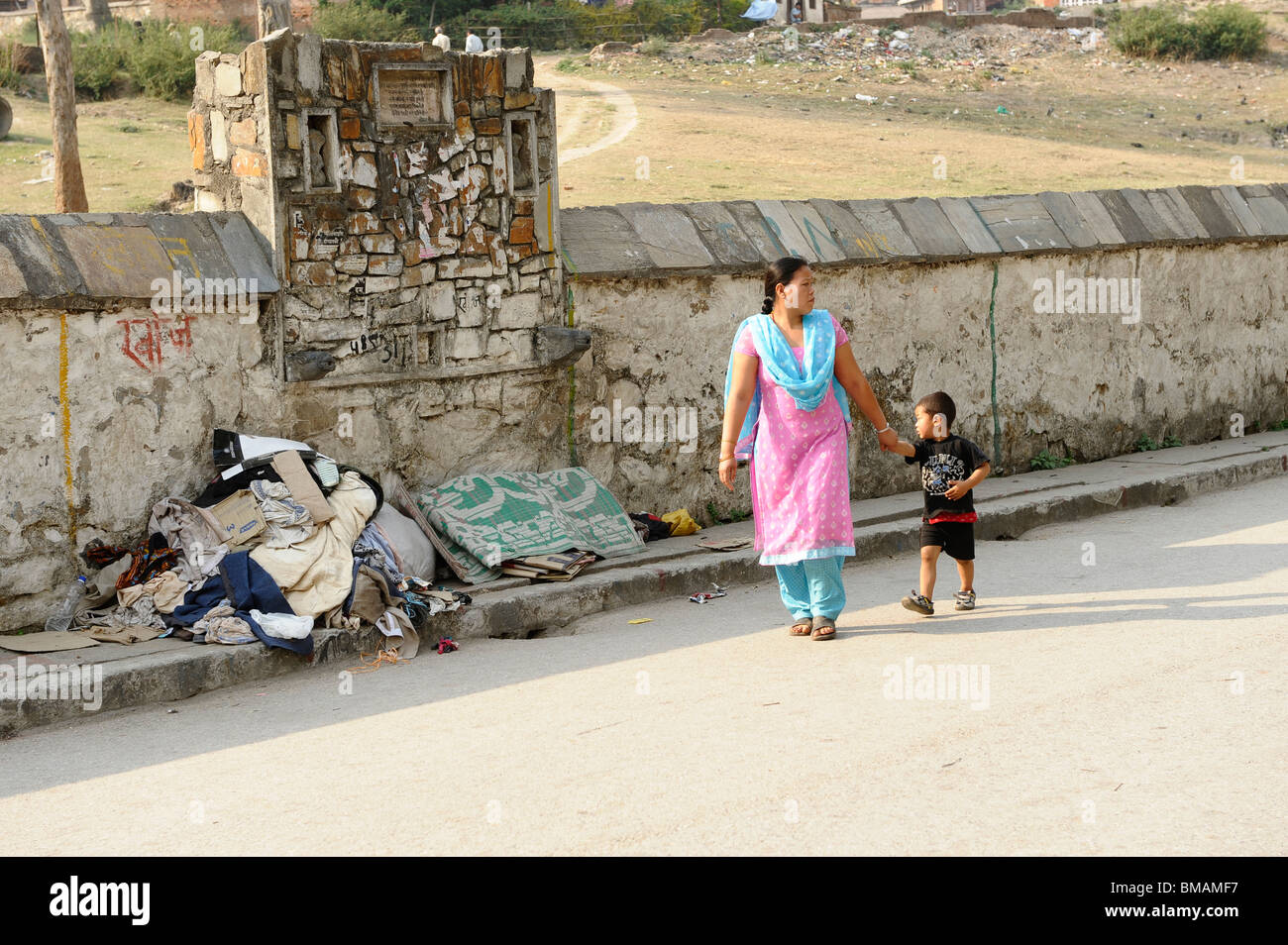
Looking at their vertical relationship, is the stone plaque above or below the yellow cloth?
above

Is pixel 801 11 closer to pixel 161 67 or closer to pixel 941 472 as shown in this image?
pixel 161 67

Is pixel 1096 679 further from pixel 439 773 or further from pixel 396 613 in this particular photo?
pixel 396 613

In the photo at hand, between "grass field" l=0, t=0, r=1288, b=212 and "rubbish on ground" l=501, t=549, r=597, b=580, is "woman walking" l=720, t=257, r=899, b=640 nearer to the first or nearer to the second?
"rubbish on ground" l=501, t=549, r=597, b=580


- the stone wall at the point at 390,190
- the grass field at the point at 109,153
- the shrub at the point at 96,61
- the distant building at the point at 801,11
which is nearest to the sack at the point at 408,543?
the stone wall at the point at 390,190

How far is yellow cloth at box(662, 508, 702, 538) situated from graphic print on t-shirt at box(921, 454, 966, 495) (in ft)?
5.48

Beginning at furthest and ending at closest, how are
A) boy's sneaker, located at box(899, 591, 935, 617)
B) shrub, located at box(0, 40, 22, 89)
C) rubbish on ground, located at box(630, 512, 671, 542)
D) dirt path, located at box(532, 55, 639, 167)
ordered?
shrub, located at box(0, 40, 22, 89)
dirt path, located at box(532, 55, 639, 167)
rubbish on ground, located at box(630, 512, 671, 542)
boy's sneaker, located at box(899, 591, 935, 617)

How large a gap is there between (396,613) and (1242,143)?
101 ft

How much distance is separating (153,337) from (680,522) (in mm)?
3023

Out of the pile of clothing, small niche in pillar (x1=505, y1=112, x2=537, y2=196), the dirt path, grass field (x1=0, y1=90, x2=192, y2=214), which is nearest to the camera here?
the pile of clothing

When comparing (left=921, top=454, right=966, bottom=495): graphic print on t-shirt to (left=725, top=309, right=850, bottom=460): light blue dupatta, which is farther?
(left=921, top=454, right=966, bottom=495): graphic print on t-shirt

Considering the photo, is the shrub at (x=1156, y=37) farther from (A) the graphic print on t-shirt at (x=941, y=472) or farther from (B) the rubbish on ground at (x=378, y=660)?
(B) the rubbish on ground at (x=378, y=660)

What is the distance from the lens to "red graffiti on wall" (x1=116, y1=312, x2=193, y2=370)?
5.91 m

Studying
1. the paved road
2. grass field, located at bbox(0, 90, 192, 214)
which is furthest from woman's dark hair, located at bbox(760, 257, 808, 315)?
grass field, located at bbox(0, 90, 192, 214)

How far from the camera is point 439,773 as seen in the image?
14.0 ft
